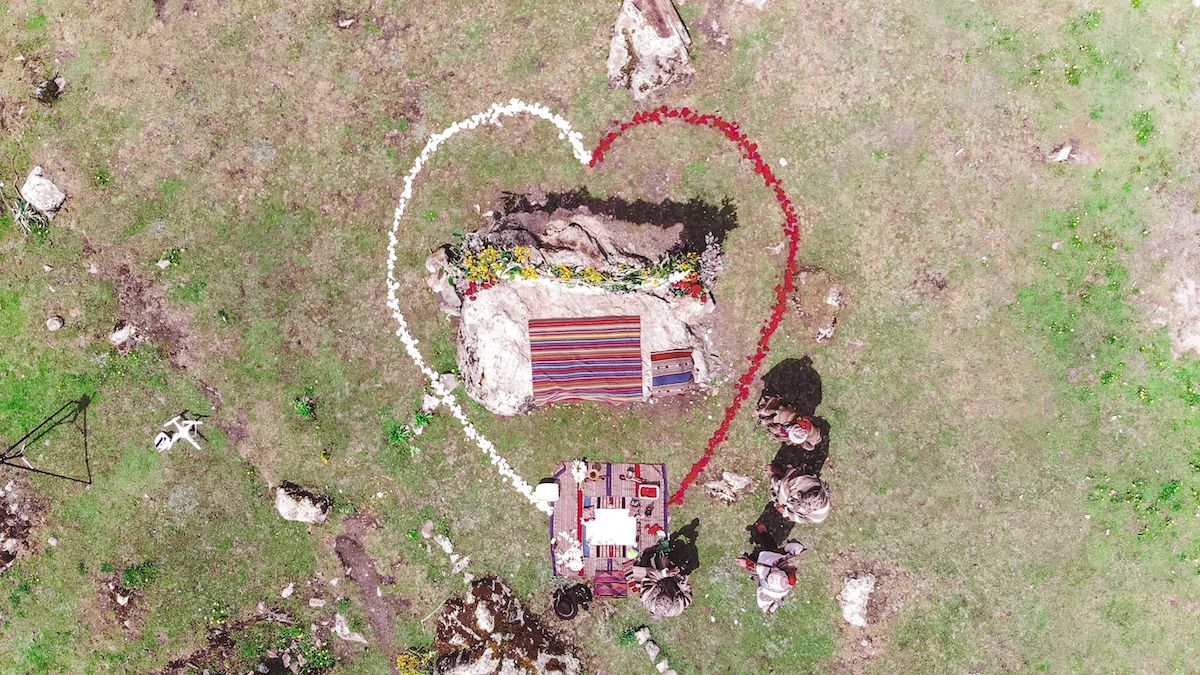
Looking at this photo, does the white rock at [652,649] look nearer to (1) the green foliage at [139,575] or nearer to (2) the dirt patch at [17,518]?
(1) the green foliage at [139,575]

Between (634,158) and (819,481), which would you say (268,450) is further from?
(819,481)

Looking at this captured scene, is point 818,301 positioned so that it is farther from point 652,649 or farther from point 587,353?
point 652,649

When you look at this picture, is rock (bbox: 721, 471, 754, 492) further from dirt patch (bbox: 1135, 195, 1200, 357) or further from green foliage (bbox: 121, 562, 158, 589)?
green foliage (bbox: 121, 562, 158, 589)

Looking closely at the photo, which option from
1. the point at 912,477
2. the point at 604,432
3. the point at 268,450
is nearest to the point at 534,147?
the point at 604,432

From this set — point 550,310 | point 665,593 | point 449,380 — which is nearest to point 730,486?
point 665,593

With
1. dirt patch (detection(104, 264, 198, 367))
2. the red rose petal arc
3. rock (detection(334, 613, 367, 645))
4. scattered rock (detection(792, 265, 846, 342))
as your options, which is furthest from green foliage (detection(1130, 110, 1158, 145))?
dirt patch (detection(104, 264, 198, 367))

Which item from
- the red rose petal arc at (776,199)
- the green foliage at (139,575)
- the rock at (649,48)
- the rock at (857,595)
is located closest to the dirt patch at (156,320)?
the green foliage at (139,575)

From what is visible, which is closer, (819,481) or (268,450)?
(819,481)
